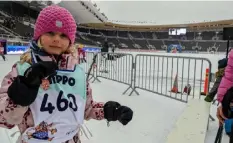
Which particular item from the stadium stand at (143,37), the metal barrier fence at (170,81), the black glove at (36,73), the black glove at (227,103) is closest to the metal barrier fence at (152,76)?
the metal barrier fence at (170,81)

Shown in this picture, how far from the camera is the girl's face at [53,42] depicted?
39.6 inches

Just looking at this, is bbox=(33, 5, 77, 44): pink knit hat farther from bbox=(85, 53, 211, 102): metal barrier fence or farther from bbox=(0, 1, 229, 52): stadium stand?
bbox=(0, 1, 229, 52): stadium stand

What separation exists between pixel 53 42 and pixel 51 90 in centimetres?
22

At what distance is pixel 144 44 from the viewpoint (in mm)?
45438

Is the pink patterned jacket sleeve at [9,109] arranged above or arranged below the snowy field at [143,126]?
above

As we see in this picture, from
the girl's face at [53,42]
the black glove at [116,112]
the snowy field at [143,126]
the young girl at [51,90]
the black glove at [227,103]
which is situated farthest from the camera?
the snowy field at [143,126]

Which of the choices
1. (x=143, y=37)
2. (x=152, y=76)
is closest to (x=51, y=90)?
(x=152, y=76)

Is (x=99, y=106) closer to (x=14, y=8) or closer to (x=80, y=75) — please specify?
(x=80, y=75)

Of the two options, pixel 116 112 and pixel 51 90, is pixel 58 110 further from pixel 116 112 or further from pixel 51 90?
pixel 116 112

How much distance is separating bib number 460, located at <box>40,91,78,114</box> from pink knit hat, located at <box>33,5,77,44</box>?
298mm

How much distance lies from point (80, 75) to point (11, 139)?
1901mm

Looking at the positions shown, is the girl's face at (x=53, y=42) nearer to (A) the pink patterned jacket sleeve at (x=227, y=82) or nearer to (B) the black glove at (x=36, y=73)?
(B) the black glove at (x=36, y=73)

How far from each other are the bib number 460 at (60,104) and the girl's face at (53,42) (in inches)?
8.0

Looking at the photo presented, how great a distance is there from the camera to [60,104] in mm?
966
